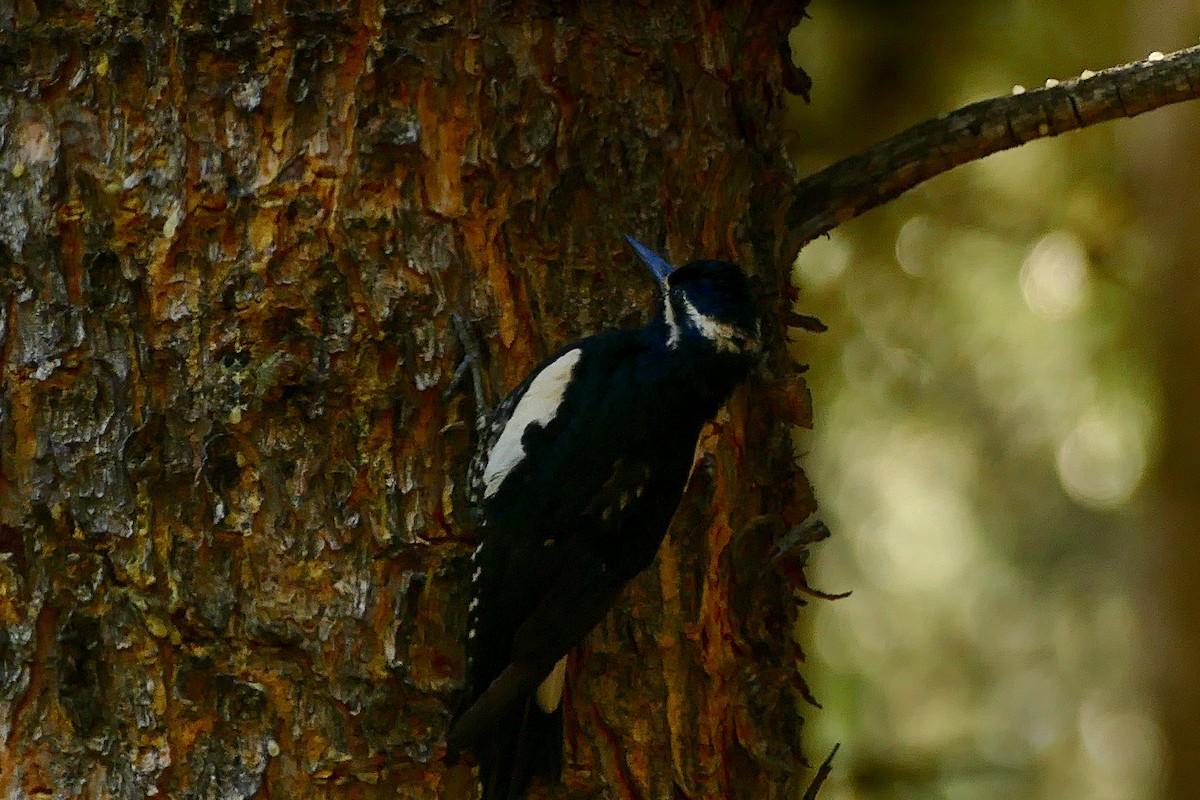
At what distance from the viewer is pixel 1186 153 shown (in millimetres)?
3965

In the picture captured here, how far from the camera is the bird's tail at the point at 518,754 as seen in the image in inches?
72.7

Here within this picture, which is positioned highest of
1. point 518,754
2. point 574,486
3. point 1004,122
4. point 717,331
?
point 1004,122

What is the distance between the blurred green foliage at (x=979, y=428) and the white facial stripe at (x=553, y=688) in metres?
1.95

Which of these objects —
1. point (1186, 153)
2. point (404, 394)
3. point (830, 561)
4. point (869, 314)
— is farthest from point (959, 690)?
point (404, 394)

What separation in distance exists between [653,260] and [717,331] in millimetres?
168

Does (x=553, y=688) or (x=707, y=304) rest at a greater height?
(x=707, y=304)

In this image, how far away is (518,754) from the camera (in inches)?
72.9

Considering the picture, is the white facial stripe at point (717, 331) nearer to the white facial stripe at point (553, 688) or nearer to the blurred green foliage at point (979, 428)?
the white facial stripe at point (553, 688)

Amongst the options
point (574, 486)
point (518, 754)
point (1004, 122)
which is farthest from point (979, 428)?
point (518, 754)

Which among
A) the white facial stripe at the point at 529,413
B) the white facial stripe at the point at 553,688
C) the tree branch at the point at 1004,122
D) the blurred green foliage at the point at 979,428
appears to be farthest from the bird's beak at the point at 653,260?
the blurred green foliage at the point at 979,428

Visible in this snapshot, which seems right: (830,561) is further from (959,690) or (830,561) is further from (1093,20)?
(1093,20)

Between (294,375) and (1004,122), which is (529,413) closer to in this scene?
(294,375)

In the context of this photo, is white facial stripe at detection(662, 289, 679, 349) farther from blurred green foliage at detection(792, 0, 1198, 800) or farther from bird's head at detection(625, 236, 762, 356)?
blurred green foliage at detection(792, 0, 1198, 800)

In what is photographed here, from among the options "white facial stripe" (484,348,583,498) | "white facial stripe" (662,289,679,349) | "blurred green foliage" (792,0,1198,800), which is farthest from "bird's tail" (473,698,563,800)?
"blurred green foliage" (792,0,1198,800)
